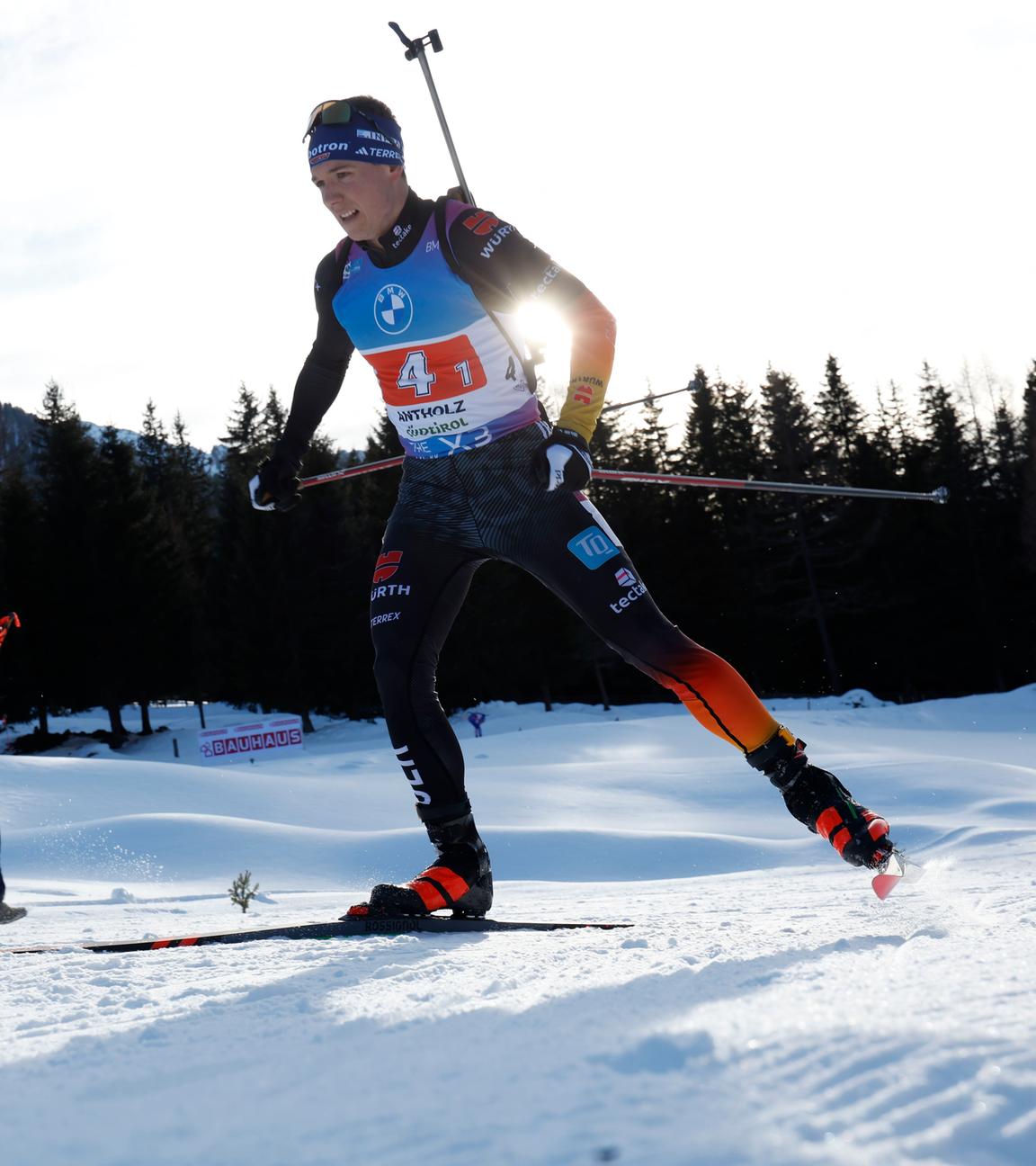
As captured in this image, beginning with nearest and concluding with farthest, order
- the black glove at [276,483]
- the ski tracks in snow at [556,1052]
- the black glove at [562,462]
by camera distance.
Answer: the ski tracks in snow at [556,1052] < the black glove at [562,462] < the black glove at [276,483]

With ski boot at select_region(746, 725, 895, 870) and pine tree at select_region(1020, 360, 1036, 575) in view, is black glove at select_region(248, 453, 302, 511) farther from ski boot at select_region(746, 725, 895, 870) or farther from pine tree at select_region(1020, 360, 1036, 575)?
pine tree at select_region(1020, 360, 1036, 575)

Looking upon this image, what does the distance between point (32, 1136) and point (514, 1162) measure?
559 millimetres

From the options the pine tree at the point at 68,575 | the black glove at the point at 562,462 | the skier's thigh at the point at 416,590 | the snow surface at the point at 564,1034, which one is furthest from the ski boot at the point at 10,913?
the pine tree at the point at 68,575

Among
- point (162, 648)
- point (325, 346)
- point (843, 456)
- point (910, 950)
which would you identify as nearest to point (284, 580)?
point (162, 648)

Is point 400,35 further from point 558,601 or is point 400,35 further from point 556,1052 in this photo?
point 558,601

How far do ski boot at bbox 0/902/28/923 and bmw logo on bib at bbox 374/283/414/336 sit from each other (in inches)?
99.2

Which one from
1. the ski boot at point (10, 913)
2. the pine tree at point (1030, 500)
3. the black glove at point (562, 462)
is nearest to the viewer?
the black glove at point (562, 462)

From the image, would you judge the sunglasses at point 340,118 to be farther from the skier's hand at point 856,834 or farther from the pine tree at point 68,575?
the pine tree at point 68,575

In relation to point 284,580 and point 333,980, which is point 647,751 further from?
point 284,580

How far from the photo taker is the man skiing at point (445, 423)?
2938 millimetres

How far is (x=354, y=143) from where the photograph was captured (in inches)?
122

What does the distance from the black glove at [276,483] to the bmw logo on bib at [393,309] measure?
678 millimetres

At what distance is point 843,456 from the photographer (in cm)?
4038

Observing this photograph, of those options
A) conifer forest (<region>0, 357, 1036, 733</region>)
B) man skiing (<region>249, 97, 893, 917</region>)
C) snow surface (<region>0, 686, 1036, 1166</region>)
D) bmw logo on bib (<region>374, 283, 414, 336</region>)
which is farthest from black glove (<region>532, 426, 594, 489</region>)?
conifer forest (<region>0, 357, 1036, 733</region>)
